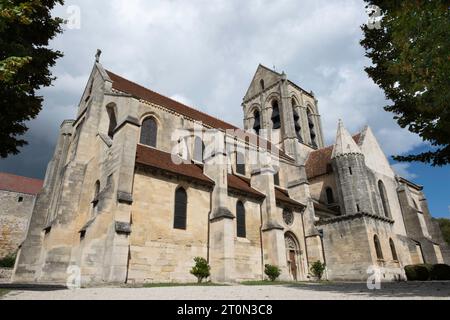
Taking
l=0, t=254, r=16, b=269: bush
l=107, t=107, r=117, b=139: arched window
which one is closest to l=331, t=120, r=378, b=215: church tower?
l=107, t=107, r=117, b=139: arched window

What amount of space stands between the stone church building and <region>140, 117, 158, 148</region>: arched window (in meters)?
0.08

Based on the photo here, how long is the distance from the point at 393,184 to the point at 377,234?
907 cm

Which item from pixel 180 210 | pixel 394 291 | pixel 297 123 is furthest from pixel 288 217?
pixel 297 123

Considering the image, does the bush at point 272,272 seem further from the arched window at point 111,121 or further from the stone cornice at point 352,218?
the arched window at point 111,121

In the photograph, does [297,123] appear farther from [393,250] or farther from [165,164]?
[165,164]

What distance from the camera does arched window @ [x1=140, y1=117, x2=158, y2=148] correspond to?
733 inches

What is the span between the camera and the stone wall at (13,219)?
98.0 feet

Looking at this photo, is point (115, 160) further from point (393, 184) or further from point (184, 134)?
point (393, 184)

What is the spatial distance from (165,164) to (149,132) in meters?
3.86

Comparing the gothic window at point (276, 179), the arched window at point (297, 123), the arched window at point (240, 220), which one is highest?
the arched window at point (297, 123)

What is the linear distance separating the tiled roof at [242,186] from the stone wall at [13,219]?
23814 millimetres

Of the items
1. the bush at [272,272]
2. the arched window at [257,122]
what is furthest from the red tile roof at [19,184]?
the bush at [272,272]

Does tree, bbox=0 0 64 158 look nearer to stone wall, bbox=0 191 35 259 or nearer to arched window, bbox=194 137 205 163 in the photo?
arched window, bbox=194 137 205 163

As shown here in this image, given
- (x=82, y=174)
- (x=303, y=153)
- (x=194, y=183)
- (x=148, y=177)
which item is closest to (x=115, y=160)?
(x=148, y=177)
